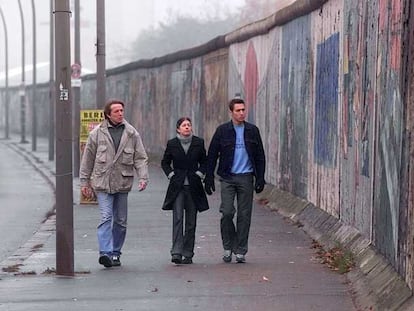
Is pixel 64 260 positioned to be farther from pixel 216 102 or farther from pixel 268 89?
pixel 216 102

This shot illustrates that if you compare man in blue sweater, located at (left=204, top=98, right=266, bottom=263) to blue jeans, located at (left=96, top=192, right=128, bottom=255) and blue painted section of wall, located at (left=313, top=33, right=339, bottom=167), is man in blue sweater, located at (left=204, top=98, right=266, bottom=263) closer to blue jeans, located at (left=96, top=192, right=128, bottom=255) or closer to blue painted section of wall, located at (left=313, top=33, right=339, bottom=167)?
blue jeans, located at (left=96, top=192, right=128, bottom=255)

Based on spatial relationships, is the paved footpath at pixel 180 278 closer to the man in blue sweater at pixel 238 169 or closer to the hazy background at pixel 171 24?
the man in blue sweater at pixel 238 169

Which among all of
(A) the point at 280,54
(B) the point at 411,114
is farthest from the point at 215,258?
(A) the point at 280,54

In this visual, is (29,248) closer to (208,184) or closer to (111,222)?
(111,222)

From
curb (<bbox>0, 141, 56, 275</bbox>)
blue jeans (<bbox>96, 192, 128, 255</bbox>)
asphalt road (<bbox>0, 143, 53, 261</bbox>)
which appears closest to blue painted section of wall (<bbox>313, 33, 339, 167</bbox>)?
blue jeans (<bbox>96, 192, 128, 255</bbox>)

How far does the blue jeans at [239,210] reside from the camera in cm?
1271

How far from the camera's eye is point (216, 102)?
89.8ft

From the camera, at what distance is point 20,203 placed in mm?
23656

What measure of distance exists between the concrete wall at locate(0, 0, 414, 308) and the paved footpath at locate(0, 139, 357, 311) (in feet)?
2.01

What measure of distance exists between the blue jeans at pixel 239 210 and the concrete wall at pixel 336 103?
1.05 m

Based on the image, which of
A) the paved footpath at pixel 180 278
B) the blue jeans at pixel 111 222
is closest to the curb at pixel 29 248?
the paved footpath at pixel 180 278

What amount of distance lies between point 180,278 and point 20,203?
12483mm

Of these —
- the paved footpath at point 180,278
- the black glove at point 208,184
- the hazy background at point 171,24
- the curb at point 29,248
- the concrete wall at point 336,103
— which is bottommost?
the curb at point 29,248

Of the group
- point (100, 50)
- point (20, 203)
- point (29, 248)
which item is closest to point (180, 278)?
point (29, 248)
